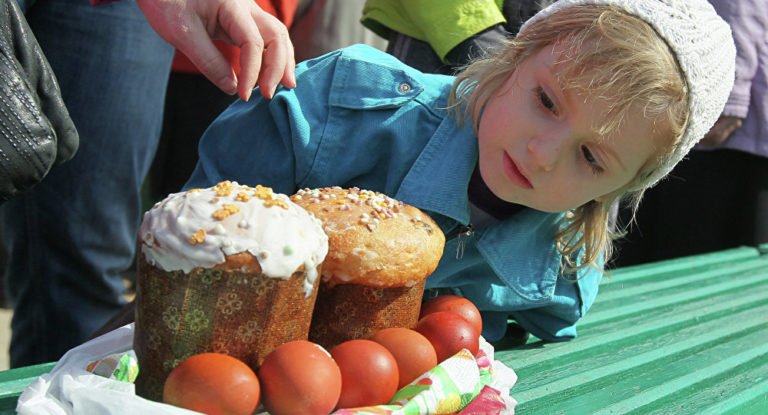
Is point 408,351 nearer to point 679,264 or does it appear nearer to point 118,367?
point 118,367

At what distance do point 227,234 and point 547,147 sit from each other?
0.80m

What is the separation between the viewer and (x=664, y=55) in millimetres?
1966

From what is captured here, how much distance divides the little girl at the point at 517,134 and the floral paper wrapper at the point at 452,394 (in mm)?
484

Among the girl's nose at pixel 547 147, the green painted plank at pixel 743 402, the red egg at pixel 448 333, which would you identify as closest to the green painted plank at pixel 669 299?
the green painted plank at pixel 743 402

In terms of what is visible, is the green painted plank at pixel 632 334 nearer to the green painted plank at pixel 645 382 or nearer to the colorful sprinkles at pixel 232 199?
the green painted plank at pixel 645 382

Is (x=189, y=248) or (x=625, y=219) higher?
(x=189, y=248)

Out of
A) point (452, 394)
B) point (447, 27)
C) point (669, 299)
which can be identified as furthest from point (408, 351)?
point (669, 299)

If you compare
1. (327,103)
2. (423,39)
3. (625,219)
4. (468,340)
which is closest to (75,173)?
(327,103)

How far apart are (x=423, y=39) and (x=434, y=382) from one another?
5.43ft

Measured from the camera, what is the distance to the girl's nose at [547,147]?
74.5 inches

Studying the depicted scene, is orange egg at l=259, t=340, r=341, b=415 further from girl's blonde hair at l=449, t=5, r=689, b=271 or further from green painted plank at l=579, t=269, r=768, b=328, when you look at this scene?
green painted plank at l=579, t=269, r=768, b=328

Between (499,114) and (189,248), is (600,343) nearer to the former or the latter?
(499,114)

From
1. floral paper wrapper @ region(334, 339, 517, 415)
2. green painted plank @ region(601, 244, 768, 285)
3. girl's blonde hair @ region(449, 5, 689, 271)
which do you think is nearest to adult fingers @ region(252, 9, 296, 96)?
girl's blonde hair @ region(449, 5, 689, 271)

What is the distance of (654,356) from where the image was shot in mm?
2420
